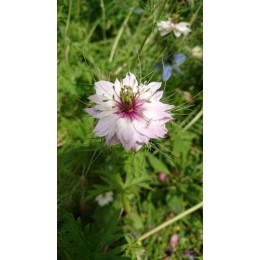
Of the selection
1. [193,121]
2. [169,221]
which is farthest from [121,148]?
[193,121]

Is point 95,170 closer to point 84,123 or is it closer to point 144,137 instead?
point 84,123

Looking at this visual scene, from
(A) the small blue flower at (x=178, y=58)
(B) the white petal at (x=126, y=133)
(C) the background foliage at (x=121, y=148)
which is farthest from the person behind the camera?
(A) the small blue flower at (x=178, y=58)

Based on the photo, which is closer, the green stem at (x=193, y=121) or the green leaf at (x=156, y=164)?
the green leaf at (x=156, y=164)

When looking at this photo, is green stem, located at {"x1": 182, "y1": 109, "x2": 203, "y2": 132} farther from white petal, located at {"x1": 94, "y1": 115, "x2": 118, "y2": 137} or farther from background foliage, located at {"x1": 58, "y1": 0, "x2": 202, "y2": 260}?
white petal, located at {"x1": 94, "y1": 115, "x2": 118, "y2": 137}

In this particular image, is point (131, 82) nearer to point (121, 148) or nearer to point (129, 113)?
point (129, 113)

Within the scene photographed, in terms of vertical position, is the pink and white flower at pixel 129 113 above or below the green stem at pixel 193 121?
above

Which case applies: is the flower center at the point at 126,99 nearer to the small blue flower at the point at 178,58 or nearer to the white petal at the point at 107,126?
the white petal at the point at 107,126

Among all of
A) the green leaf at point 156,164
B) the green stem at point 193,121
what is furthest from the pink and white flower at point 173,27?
the green leaf at point 156,164
